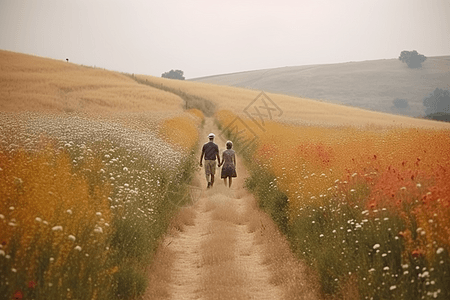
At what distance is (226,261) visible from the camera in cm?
795

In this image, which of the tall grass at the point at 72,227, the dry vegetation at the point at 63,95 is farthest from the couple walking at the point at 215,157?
the dry vegetation at the point at 63,95

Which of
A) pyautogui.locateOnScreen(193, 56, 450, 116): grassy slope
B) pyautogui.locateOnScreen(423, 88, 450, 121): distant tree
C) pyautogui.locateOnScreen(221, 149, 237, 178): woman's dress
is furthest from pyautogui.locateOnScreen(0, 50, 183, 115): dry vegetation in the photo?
pyautogui.locateOnScreen(423, 88, 450, 121): distant tree

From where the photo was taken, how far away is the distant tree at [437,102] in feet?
240

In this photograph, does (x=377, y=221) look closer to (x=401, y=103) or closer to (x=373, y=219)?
(x=373, y=219)

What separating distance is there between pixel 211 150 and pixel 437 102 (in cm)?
7512

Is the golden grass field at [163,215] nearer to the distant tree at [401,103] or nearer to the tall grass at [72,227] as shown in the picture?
the tall grass at [72,227]

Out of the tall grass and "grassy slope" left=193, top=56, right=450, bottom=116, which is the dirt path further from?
"grassy slope" left=193, top=56, right=450, bottom=116

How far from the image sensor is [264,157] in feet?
48.3

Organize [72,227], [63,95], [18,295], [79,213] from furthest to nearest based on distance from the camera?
1. [63,95]
2. [79,213]
3. [72,227]
4. [18,295]

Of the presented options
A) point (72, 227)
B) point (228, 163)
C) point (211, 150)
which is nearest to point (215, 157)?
point (211, 150)

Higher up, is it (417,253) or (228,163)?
(417,253)

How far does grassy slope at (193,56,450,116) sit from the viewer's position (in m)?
81.9

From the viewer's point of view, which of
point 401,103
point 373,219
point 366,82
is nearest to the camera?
point 373,219

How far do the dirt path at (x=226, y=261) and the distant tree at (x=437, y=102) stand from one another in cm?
7059
